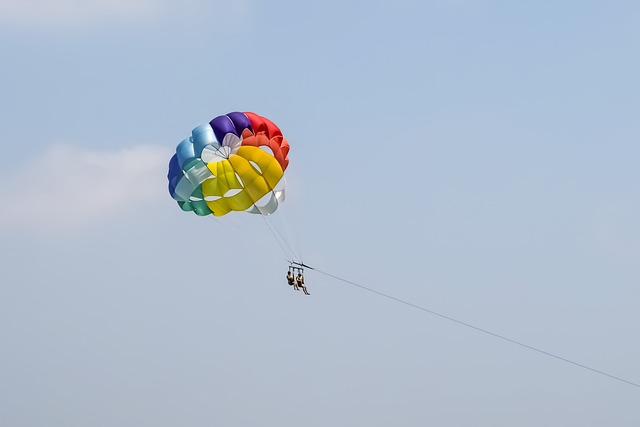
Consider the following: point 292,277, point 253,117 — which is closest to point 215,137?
point 253,117

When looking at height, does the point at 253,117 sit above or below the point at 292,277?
above

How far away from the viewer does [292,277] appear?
45.2 m

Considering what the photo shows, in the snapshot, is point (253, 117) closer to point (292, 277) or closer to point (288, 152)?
point (288, 152)

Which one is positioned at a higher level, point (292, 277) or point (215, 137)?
point (215, 137)

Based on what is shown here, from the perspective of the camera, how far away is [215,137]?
44938mm

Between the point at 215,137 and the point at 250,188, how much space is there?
2068 mm

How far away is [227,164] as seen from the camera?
4519 centimetres

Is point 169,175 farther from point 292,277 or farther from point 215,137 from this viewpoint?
point 292,277

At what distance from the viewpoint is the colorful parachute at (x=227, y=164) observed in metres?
45.0

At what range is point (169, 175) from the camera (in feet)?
151

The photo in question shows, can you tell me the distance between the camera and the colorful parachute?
1772 inches

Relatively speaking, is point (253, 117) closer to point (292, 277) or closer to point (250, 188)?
point (250, 188)

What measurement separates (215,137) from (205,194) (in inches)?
77.3
